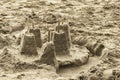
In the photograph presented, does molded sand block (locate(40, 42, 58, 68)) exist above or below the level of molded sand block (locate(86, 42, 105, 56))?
above

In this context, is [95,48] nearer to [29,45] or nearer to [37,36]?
[37,36]

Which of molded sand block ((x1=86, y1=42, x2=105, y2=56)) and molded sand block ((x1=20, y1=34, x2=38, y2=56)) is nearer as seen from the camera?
molded sand block ((x1=20, y1=34, x2=38, y2=56))

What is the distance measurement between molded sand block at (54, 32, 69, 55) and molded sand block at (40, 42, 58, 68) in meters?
0.24

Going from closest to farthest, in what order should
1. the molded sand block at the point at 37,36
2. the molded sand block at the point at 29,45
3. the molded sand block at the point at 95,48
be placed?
the molded sand block at the point at 29,45
the molded sand block at the point at 37,36
the molded sand block at the point at 95,48

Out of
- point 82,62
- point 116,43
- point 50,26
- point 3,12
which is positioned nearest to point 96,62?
point 82,62

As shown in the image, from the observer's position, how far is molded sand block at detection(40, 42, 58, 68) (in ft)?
12.2

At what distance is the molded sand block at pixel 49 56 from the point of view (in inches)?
146

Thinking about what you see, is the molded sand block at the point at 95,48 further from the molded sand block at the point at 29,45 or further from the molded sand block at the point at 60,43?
the molded sand block at the point at 29,45

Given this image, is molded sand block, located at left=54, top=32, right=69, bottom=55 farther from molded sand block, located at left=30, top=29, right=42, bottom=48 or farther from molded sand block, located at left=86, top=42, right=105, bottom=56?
molded sand block, located at left=86, top=42, right=105, bottom=56

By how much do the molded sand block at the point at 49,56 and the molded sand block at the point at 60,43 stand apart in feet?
0.79

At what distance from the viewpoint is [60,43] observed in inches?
157

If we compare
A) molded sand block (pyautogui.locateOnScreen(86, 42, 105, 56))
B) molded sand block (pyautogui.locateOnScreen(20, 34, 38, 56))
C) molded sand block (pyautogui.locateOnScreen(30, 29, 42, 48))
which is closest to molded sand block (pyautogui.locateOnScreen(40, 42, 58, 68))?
molded sand block (pyautogui.locateOnScreen(20, 34, 38, 56))

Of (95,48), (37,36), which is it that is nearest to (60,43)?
(37,36)

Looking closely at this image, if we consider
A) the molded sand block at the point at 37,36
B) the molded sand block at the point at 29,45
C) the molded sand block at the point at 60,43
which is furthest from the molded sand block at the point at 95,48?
the molded sand block at the point at 29,45
